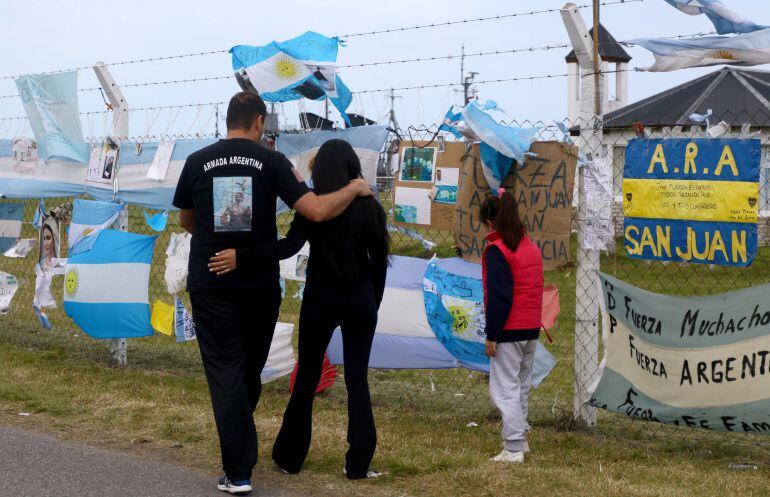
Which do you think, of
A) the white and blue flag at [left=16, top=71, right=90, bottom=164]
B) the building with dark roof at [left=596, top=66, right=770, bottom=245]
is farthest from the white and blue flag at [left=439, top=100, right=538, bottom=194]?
the building with dark roof at [left=596, top=66, right=770, bottom=245]

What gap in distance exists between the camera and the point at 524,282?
538 centimetres

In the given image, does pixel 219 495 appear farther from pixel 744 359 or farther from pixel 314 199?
pixel 744 359

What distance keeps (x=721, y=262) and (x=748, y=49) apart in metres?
1.17

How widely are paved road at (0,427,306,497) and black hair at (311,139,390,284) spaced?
1.19 metres

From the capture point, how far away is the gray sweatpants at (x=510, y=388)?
5449 mm

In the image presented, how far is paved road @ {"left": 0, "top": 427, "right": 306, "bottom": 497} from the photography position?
4969 mm

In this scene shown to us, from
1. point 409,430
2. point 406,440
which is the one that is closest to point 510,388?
point 406,440

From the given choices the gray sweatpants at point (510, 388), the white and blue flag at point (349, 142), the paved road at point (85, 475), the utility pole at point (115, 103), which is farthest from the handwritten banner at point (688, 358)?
the utility pole at point (115, 103)

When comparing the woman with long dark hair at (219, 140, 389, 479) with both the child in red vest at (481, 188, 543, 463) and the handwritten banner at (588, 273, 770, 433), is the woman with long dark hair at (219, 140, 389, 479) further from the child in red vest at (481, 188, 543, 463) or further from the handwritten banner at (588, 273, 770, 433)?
the handwritten banner at (588, 273, 770, 433)

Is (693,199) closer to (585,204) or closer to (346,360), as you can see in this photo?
(585,204)

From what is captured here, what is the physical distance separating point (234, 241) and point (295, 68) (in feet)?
7.43

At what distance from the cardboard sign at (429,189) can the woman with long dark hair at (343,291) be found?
4.58 feet

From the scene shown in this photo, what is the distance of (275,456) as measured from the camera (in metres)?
5.31

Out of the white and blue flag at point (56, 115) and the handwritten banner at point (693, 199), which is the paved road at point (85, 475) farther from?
the white and blue flag at point (56, 115)
